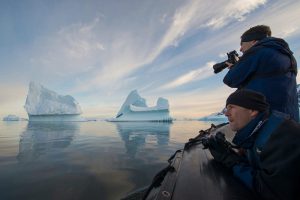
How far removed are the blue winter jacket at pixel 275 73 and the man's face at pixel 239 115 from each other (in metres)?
0.49

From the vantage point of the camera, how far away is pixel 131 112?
49125mm

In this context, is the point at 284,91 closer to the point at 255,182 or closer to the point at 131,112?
the point at 255,182

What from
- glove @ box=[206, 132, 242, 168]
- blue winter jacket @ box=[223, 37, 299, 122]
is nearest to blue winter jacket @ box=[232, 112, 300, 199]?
glove @ box=[206, 132, 242, 168]

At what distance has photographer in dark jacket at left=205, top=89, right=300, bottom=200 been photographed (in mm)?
999

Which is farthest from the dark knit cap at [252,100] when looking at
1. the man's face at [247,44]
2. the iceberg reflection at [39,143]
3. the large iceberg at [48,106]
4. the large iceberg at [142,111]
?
the large iceberg at [48,106]

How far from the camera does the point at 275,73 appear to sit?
5.95 feet

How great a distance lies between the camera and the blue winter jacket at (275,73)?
5.90ft

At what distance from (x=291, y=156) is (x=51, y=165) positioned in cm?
495

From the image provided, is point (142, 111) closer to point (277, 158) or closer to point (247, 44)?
point (247, 44)

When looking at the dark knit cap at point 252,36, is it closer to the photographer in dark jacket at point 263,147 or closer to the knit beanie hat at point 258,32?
the knit beanie hat at point 258,32

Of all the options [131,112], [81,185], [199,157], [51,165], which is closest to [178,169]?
[199,157]

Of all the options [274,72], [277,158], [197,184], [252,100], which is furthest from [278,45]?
[197,184]

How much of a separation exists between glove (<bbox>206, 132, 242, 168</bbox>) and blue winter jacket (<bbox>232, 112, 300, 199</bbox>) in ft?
1.18

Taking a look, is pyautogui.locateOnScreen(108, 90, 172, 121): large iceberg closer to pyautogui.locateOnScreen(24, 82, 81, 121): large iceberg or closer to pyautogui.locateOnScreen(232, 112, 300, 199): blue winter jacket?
pyautogui.locateOnScreen(24, 82, 81, 121): large iceberg
